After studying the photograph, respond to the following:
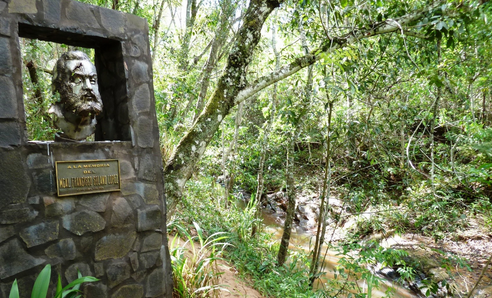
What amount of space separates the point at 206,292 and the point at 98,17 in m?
2.40

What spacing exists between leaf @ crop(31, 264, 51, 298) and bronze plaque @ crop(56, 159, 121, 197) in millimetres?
464

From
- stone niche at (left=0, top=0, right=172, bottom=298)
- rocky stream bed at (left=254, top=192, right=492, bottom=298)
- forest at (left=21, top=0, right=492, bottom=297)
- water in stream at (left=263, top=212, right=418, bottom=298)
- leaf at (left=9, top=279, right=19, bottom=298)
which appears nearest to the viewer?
leaf at (left=9, top=279, right=19, bottom=298)

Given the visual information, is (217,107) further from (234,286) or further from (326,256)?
(326,256)

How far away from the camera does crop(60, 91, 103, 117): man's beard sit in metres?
2.21

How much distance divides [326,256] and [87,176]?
545cm

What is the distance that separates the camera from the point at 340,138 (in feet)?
14.4

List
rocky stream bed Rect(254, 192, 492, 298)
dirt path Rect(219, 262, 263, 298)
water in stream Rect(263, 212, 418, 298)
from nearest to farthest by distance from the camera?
1. dirt path Rect(219, 262, 263, 298)
2. rocky stream bed Rect(254, 192, 492, 298)
3. water in stream Rect(263, 212, 418, 298)

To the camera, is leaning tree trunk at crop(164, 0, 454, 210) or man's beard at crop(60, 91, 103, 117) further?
leaning tree trunk at crop(164, 0, 454, 210)

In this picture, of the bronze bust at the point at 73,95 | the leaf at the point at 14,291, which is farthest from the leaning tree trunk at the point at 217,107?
the leaf at the point at 14,291

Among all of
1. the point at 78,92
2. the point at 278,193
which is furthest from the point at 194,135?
the point at 278,193

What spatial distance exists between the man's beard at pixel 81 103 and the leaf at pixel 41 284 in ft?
3.41

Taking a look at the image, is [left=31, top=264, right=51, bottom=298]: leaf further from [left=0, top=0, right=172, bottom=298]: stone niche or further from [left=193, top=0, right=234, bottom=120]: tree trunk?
[left=193, top=0, right=234, bottom=120]: tree trunk

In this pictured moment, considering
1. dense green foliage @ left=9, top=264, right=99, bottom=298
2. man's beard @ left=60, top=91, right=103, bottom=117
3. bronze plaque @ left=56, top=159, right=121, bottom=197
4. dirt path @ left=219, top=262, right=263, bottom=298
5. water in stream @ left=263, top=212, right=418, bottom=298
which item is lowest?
water in stream @ left=263, top=212, right=418, bottom=298

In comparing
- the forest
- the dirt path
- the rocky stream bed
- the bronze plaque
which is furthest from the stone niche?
the rocky stream bed
